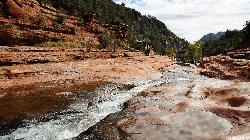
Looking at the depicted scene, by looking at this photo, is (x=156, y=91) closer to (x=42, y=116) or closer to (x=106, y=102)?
(x=106, y=102)

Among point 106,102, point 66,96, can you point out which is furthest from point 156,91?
point 66,96

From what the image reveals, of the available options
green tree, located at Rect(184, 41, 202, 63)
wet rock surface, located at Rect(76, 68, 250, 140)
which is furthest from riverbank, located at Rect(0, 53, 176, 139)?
green tree, located at Rect(184, 41, 202, 63)

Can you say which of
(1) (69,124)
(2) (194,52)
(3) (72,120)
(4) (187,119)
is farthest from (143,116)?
(2) (194,52)

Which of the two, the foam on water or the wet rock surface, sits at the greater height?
the wet rock surface

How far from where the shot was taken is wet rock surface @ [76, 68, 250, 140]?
12.9 metres

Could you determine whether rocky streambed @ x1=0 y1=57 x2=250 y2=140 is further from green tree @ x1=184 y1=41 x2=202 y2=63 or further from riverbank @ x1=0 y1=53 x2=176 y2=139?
green tree @ x1=184 y1=41 x2=202 y2=63

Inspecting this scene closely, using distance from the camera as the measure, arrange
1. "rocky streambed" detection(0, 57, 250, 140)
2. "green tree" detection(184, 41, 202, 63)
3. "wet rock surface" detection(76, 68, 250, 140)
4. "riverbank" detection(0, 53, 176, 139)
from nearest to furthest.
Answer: "wet rock surface" detection(76, 68, 250, 140), "rocky streambed" detection(0, 57, 250, 140), "riverbank" detection(0, 53, 176, 139), "green tree" detection(184, 41, 202, 63)

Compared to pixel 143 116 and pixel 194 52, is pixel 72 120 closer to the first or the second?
pixel 143 116

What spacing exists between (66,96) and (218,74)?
1907 cm

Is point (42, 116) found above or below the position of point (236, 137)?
below

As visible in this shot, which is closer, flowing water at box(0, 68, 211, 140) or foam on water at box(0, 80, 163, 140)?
foam on water at box(0, 80, 163, 140)

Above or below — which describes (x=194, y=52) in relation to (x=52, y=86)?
below

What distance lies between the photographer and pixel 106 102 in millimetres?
24203

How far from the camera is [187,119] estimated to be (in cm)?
1441
